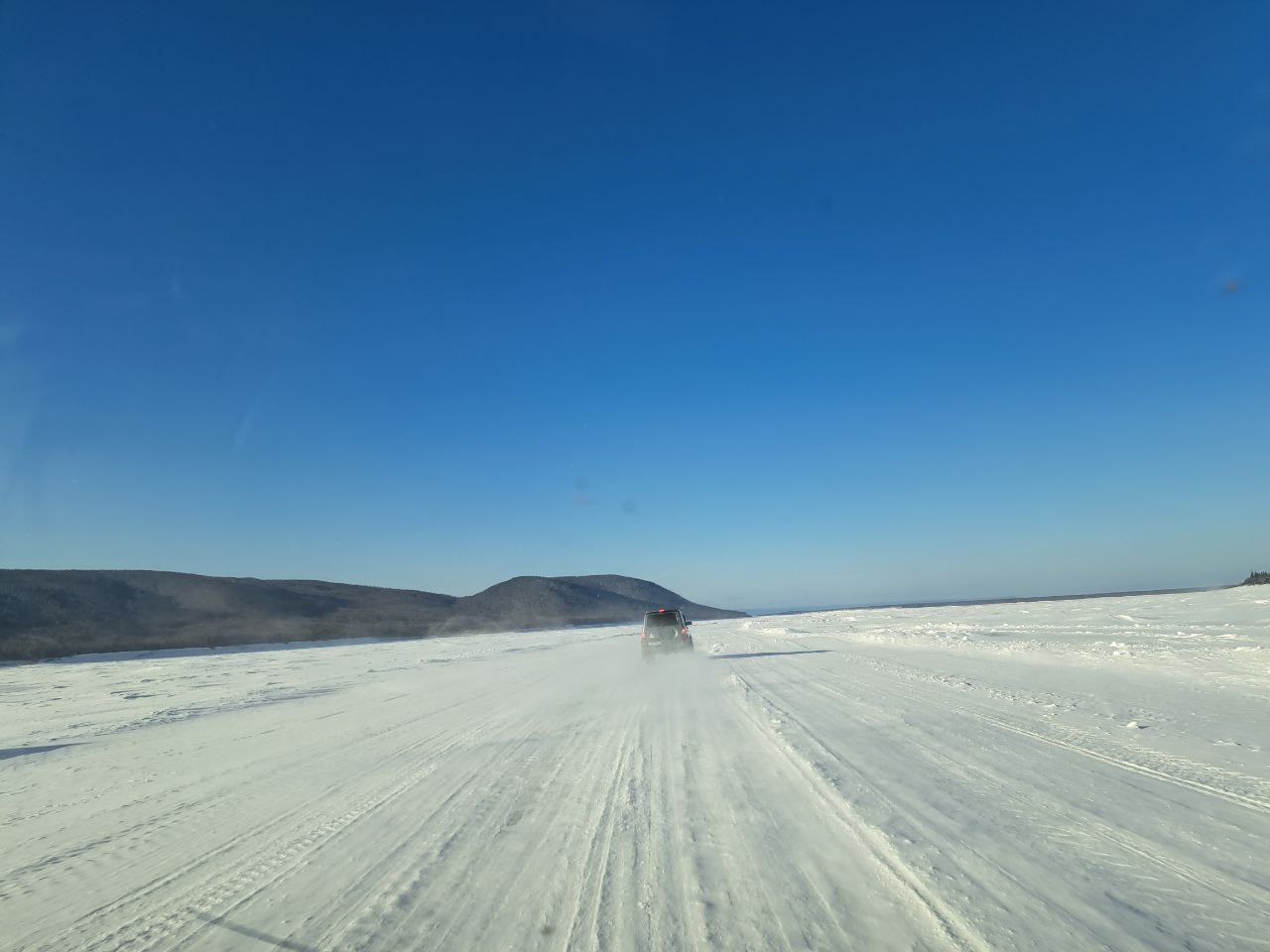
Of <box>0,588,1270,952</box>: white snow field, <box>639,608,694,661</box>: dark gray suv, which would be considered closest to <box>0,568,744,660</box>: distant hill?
<box>639,608,694,661</box>: dark gray suv

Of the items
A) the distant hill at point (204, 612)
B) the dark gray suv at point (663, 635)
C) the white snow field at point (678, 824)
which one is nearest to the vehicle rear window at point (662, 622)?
the dark gray suv at point (663, 635)

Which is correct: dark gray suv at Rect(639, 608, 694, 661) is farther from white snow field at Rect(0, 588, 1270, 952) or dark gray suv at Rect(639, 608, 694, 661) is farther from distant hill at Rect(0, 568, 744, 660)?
distant hill at Rect(0, 568, 744, 660)

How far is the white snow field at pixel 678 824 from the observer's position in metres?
3.76

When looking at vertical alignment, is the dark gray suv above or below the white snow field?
above

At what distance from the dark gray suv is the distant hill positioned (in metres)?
33.3

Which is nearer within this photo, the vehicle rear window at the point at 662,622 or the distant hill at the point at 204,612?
the vehicle rear window at the point at 662,622

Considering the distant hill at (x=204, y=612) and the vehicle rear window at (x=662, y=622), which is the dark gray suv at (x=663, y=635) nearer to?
the vehicle rear window at (x=662, y=622)

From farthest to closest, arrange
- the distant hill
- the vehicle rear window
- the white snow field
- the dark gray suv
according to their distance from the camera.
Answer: the distant hill < the vehicle rear window < the dark gray suv < the white snow field

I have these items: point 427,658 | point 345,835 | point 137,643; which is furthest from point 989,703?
point 137,643

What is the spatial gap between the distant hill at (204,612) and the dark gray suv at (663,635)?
33.3 m

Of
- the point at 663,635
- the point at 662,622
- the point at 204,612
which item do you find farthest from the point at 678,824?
the point at 204,612

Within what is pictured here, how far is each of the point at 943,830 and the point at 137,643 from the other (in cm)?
5037

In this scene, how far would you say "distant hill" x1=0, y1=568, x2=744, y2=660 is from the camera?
157 feet

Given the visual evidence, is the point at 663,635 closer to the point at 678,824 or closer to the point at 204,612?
the point at 678,824
